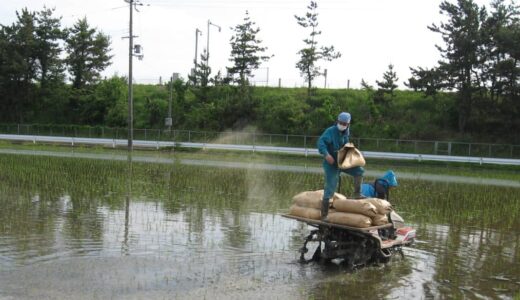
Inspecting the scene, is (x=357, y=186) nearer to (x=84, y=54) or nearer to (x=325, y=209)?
(x=325, y=209)

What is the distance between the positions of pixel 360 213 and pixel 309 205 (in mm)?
902

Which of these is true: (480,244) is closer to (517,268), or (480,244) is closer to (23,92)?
(517,268)

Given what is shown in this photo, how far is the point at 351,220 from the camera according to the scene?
7918 millimetres

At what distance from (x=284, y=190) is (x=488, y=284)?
10.2 meters

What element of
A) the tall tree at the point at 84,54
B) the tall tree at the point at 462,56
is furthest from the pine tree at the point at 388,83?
the tall tree at the point at 84,54

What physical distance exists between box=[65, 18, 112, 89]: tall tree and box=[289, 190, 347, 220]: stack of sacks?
51119 mm

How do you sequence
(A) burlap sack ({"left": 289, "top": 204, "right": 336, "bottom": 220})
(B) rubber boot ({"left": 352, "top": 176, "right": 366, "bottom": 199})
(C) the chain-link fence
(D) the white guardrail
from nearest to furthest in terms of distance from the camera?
(A) burlap sack ({"left": 289, "top": 204, "right": 336, "bottom": 220}) → (B) rubber boot ({"left": 352, "top": 176, "right": 366, "bottom": 199}) → (D) the white guardrail → (C) the chain-link fence

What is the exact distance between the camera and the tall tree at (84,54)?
55.5 metres

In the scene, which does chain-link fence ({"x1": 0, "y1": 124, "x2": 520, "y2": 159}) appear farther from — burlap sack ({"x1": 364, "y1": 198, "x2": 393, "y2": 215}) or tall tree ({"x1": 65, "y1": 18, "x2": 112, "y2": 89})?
burlap sack ({"x1": 364, "y1": 198, "x2": 393, "y2": 215})

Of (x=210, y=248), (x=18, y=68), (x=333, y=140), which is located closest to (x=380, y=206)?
(x=333, y=140)

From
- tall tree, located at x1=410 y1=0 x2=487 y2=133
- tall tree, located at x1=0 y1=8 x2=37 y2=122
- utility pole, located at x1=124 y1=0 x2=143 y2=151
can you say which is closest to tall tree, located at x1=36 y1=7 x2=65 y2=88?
tall tree, located at x1=0 y1=8 x2=37 y2=122

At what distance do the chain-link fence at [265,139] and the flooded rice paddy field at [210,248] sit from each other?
21.8 m

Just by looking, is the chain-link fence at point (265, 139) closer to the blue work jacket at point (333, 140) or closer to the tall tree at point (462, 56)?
the tall tree at point (462, 56)

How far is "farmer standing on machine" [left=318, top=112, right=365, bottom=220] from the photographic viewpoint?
27.3 feet
